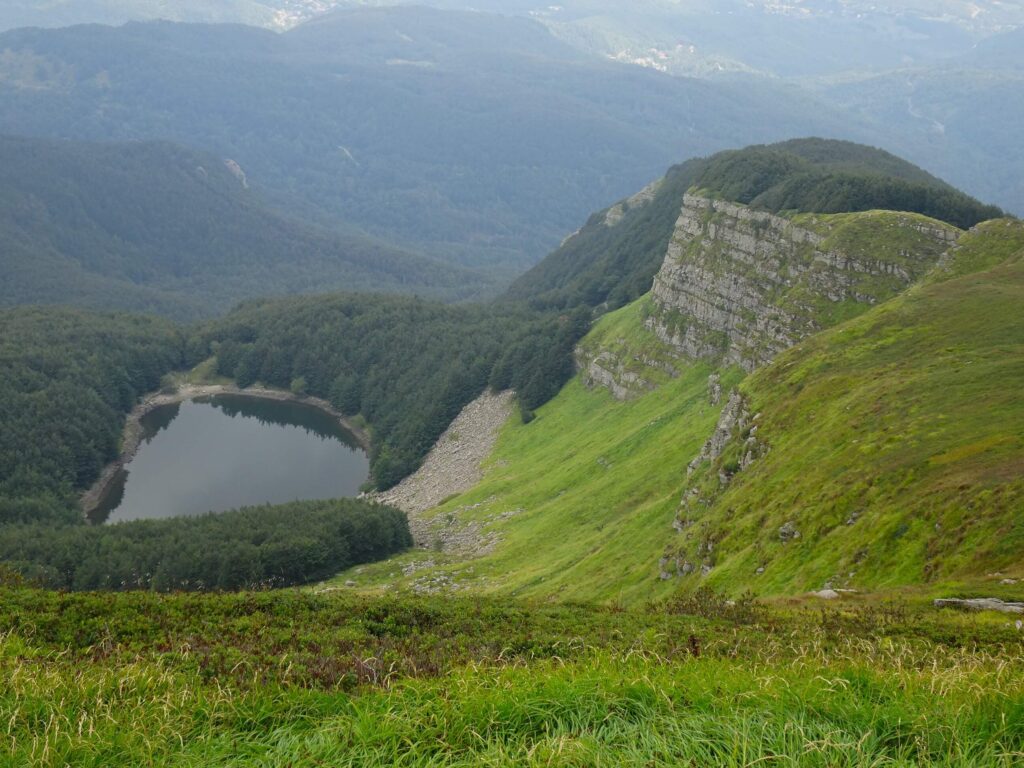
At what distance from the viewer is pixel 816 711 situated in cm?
1340

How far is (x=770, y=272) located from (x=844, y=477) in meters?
67.0

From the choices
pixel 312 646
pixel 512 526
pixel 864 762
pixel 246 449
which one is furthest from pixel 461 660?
pixel 246 449

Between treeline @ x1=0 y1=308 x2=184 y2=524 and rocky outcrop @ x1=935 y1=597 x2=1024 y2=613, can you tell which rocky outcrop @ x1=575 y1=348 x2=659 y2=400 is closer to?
treeline @ x1=0 y1=308 x2=184 y2=524

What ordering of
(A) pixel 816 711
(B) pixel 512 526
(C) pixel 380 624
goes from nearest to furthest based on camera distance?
1. (A) pixel 816 711
2. (C) pixel 380 624
3. (B) pixel 512 526

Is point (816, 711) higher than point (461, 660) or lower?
higher

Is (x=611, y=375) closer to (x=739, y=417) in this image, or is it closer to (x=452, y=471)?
(x=452, y=471)

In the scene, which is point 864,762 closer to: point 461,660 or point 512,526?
point 461,660

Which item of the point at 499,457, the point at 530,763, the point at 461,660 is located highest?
the point at 530,763

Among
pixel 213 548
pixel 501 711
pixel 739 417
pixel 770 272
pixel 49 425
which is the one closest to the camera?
pixel 501 711

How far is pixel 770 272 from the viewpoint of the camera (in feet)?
372

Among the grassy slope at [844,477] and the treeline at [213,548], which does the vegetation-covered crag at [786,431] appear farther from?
the treeline at [213,548]

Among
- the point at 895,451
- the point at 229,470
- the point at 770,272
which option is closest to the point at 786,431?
the point at 895,451

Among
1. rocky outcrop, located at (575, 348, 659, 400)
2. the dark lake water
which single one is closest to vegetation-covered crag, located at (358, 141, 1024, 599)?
rocky outcrop, located at (575, 348, 659, 400)

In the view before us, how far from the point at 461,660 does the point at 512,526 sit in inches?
3379
